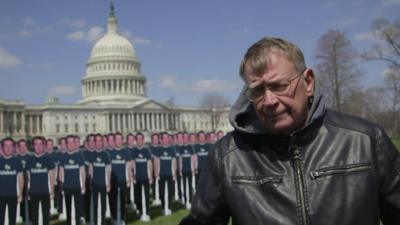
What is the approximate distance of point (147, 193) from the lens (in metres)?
11.3

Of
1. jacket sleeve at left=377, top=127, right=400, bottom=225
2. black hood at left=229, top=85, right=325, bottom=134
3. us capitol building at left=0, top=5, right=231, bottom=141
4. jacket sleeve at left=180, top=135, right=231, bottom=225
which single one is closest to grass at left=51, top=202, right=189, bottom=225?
jacket sleeve at left=180, top=135, right=231, bottom=225

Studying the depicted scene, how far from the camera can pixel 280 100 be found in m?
1.66

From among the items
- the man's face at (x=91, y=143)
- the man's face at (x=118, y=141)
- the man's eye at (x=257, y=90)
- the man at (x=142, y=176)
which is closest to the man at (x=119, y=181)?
the man's face at (x=118, y=141)

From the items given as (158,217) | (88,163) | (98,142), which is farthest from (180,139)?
(88,163)

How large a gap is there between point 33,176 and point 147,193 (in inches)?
124

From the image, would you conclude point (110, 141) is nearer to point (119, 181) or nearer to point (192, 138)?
point (119, 181)

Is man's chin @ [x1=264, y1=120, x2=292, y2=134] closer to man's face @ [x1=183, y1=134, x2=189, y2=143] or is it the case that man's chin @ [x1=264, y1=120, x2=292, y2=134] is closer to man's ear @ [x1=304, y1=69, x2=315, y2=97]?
man's ear @ [x1=304, y1=69, x2=315, y2=97]

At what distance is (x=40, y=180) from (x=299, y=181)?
317 inches

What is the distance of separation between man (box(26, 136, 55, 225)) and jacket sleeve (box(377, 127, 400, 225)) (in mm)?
8103

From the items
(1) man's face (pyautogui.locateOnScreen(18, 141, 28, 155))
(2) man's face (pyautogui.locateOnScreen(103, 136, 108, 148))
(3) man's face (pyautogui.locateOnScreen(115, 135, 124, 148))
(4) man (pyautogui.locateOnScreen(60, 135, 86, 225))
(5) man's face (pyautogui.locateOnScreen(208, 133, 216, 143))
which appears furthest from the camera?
(5) man's face (pyautogui.locateOnScreen(208, 133, 216, 143))

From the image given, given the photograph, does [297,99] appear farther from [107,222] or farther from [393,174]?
[107,222]

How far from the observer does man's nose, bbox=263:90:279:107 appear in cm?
164

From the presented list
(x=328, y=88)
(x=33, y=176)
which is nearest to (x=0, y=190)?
(x=33, y=176)

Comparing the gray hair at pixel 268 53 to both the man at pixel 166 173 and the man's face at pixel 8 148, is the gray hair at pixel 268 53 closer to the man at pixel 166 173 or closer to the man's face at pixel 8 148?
the man's face at pixel 8 148
